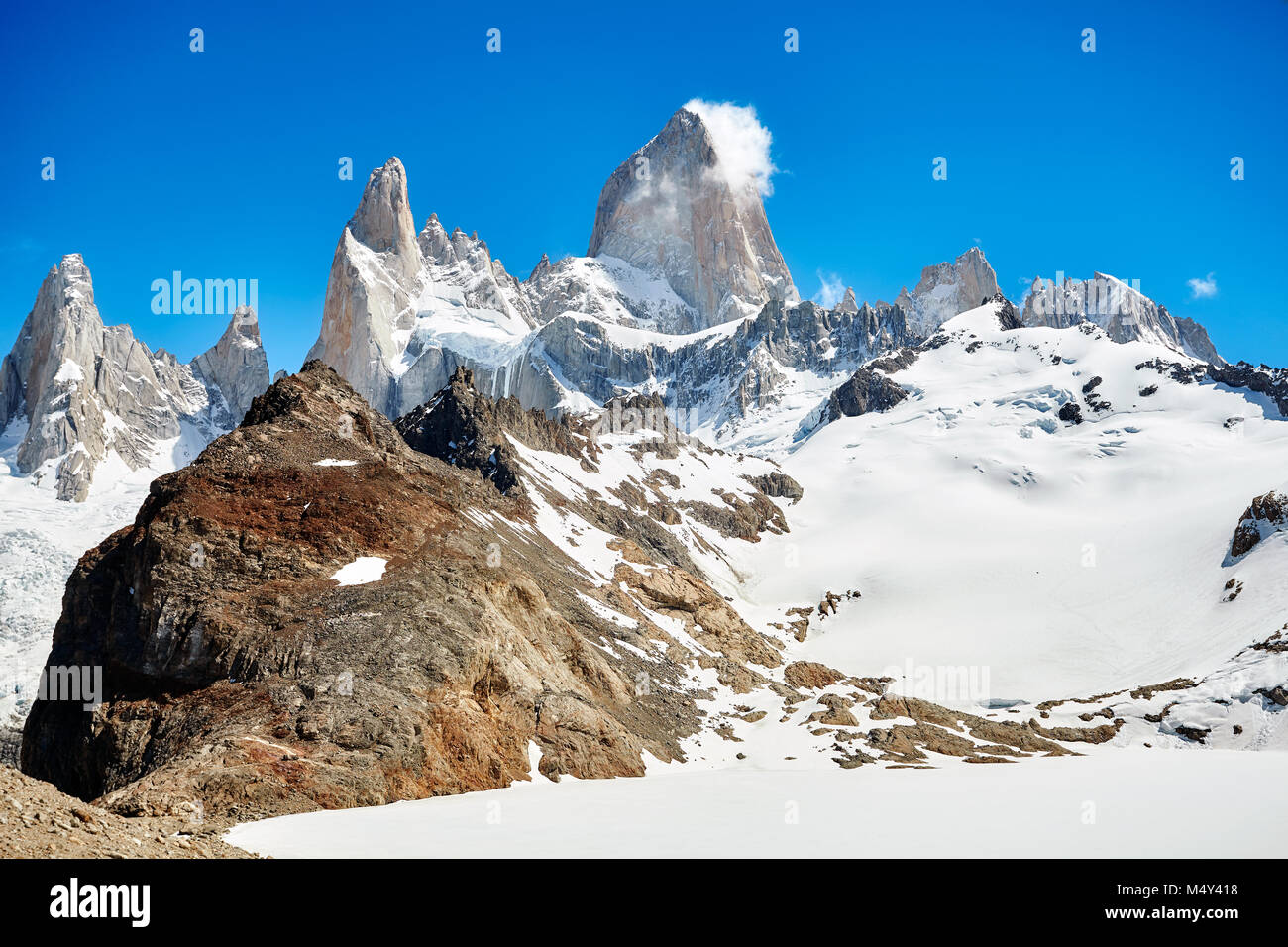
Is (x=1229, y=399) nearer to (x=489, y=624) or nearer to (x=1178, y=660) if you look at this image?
(x=1178, y=660)

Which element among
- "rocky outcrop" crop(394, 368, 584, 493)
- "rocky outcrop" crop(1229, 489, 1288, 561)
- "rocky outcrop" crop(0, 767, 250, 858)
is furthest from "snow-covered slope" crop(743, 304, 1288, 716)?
"rocky outcrop" crop(0, 767, 250, 858)

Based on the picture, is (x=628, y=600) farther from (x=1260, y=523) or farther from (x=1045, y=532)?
(x=1045, y=532)

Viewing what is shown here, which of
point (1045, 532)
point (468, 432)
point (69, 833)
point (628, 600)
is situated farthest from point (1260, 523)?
point (69, 833)

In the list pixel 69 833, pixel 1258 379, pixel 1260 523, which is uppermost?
pixel 1258 379

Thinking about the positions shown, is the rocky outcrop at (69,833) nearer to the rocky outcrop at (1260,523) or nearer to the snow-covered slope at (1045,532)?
the snow-covered slope at (1045,532)

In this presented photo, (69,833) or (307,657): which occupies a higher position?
(307,657)

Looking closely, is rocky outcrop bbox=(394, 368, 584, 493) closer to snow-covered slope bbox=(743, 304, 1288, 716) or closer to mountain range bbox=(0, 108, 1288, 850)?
mountain range bbox=(0, 108, 1288, 850)
